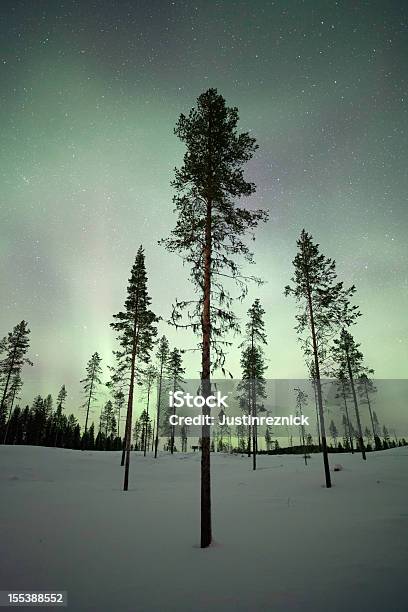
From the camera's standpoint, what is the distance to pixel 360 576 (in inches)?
240

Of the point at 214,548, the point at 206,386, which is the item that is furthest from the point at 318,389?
the point at 214,548

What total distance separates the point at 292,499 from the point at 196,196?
50.2ft

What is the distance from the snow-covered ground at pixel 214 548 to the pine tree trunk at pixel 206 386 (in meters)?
0.68

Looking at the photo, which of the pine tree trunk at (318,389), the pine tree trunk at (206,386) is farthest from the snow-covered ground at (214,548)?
the pine tree trunk at (318,389)

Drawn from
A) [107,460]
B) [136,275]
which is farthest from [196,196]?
[107,460]

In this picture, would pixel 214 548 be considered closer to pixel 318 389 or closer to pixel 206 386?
pixel 206 386

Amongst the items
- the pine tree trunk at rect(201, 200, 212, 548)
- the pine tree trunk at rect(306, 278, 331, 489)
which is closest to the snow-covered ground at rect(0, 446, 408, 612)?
the pine tree trunk at rect(201, 200, 212, 548)

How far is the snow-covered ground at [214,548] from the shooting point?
554 cm

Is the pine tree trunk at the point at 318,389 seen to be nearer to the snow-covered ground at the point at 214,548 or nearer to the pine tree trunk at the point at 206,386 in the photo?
the snow-covered ground at the point at 214,548

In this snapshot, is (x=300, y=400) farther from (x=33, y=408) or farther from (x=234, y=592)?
(x=33, y=408)

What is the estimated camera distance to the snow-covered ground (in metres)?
5.54

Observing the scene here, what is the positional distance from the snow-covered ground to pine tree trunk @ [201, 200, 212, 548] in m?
0.68

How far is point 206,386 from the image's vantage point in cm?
933

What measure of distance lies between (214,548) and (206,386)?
174 inches
